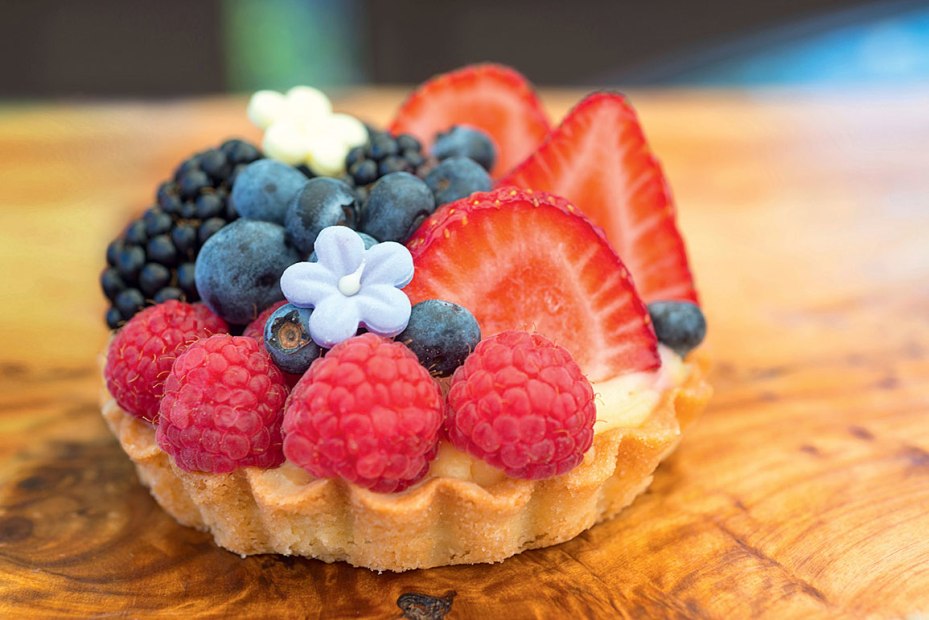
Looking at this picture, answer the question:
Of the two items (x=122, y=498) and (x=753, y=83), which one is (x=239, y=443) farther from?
(x=753, y=83)

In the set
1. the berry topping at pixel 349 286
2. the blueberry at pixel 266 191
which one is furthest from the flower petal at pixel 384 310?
the blueberry at pixel 266 191

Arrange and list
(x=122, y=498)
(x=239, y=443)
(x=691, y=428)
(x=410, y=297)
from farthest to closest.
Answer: (x=691, y=428) < (x=122, y=498) < (x=410, y=297) < (x=239, y=443)

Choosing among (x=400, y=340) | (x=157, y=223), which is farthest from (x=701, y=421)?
(x=157, y=223)

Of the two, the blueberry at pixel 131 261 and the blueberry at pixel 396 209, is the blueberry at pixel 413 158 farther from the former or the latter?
the blueberry at pixel 131 261

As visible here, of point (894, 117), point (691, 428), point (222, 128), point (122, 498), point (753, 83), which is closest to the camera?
point (122, 498)

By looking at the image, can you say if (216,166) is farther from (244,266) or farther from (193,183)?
(244,266)

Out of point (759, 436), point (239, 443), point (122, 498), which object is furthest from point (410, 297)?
point (759, 436)

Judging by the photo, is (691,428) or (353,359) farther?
(691,428)

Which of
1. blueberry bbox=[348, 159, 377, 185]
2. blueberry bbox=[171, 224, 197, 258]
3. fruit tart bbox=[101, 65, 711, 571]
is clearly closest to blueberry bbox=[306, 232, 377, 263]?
fruit tart bbox=[101, 65, 711, 571]
